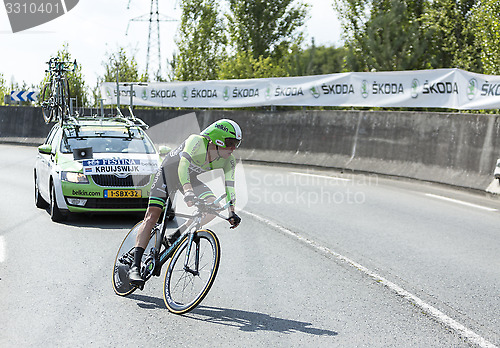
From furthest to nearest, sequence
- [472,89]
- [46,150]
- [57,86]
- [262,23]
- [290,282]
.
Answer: [262,23] < [57,86] < [472,89] < [46,150] < [290,282]

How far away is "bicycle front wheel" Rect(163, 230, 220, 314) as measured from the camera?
18.3 feet

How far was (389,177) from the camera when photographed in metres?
17.0

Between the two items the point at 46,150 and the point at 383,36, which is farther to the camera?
the point at 383,36

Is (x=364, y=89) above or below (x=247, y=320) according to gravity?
above

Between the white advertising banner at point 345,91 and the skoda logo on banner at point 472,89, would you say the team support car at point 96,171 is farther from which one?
the white advertising banner at point 345,91

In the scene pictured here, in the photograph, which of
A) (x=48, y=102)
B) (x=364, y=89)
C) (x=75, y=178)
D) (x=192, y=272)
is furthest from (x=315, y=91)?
(x=192, y=272)

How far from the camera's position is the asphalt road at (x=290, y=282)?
521 cm

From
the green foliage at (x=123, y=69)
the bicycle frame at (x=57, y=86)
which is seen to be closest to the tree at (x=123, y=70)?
the green foliage at (x=123, y=69)

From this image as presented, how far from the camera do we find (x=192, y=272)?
5676 mm

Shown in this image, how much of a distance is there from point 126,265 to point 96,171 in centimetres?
452

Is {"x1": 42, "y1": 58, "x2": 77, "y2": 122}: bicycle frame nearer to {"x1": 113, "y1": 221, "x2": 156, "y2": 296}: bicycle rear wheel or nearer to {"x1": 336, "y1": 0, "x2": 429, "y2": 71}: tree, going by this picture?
{"x1": 113, "y1": 221, "x2": 156, "y2": 296}: bicycle rear wheel

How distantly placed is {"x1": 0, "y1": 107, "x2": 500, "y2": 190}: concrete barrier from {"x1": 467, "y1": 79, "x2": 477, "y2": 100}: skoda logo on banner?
662mm

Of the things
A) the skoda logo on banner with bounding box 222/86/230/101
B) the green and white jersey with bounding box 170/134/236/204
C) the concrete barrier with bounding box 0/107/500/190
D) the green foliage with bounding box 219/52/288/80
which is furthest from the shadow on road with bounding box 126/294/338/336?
the green foliage with bounding box 219/52/288/80

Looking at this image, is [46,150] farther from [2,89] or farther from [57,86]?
[2,89]
